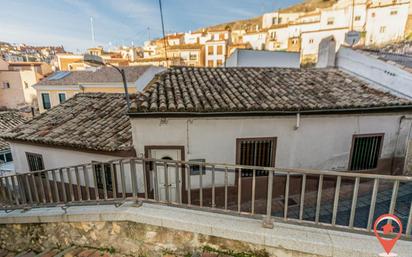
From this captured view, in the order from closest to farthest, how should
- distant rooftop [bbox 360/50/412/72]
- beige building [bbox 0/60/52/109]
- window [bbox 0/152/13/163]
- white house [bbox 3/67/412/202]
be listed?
1. white house [bbox 3/67/412/202]
2. distant rooftop [bbox 360/50/412/72]
3. window [bbox 0/152/13/163]
4. beige building [bbox 0/60/52/109]

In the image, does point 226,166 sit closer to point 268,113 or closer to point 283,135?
point 268,113

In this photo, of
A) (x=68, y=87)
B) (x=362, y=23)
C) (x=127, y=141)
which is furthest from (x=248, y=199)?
(x=362, y=23)

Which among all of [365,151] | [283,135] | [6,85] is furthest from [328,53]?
[6,85]

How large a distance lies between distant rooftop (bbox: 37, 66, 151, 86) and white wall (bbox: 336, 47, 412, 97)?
1646 centimetres

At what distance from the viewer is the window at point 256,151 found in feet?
22.2

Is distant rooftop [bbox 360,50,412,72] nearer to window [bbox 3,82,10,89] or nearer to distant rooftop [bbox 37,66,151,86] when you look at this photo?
distant rooftop [bbox 37,66,151,86]

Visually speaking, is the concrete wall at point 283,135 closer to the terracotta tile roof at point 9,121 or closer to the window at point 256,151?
the window at point 256,151

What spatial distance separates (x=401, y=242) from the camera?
8.36 feet

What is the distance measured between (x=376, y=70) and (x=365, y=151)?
307 cm

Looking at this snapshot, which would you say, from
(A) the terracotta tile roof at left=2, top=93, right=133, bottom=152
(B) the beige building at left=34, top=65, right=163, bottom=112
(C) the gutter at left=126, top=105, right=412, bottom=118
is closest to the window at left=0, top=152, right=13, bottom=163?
(A) the terracotta tile roof at left=2, top=93, right=133, bottom=152

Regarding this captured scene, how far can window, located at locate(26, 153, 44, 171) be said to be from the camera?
870cm

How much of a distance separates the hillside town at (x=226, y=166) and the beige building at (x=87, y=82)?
10301 millimetres

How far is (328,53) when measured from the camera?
33.6 feet

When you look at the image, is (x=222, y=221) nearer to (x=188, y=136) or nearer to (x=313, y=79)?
(x=188, y=136)
